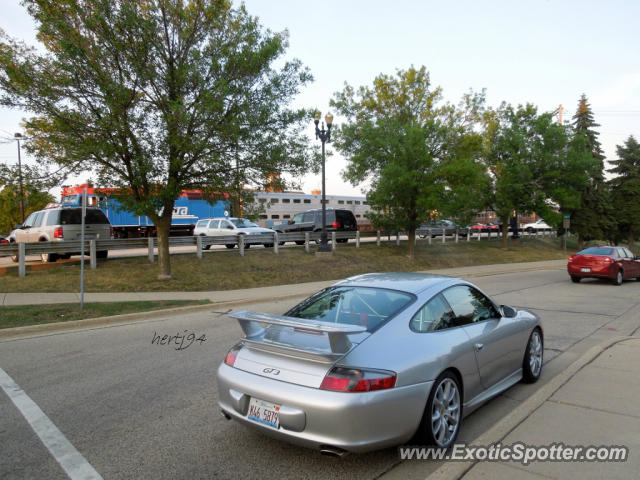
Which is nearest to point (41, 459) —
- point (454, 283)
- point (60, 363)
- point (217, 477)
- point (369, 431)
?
point (217, 477)

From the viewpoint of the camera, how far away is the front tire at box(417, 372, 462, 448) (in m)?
3.45

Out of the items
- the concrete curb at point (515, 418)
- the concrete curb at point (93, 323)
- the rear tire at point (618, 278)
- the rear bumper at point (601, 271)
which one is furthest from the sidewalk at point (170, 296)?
the rear tire at point (618, 278)

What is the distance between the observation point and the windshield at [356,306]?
3.90 metres

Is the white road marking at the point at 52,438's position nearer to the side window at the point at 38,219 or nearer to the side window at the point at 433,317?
the side window at the point at 433,317

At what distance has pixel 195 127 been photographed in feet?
43.5

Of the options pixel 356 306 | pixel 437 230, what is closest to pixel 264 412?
pixel 356 306

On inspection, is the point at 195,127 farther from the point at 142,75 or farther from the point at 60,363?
the point at 60,363

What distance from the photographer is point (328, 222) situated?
84.5 ft

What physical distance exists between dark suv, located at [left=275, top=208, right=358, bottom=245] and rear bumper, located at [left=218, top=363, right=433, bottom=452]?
71.3ft

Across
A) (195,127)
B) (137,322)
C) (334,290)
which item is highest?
(195,127)

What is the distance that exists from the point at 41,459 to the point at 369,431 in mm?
2681

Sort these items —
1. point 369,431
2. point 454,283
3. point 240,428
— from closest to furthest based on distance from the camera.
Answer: point 369,431 < point 240,428 < point 454,283

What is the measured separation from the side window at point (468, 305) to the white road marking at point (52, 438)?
3295 millimetres

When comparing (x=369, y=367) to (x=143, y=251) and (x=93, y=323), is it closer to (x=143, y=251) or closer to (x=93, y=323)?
(x=93, y=323)
